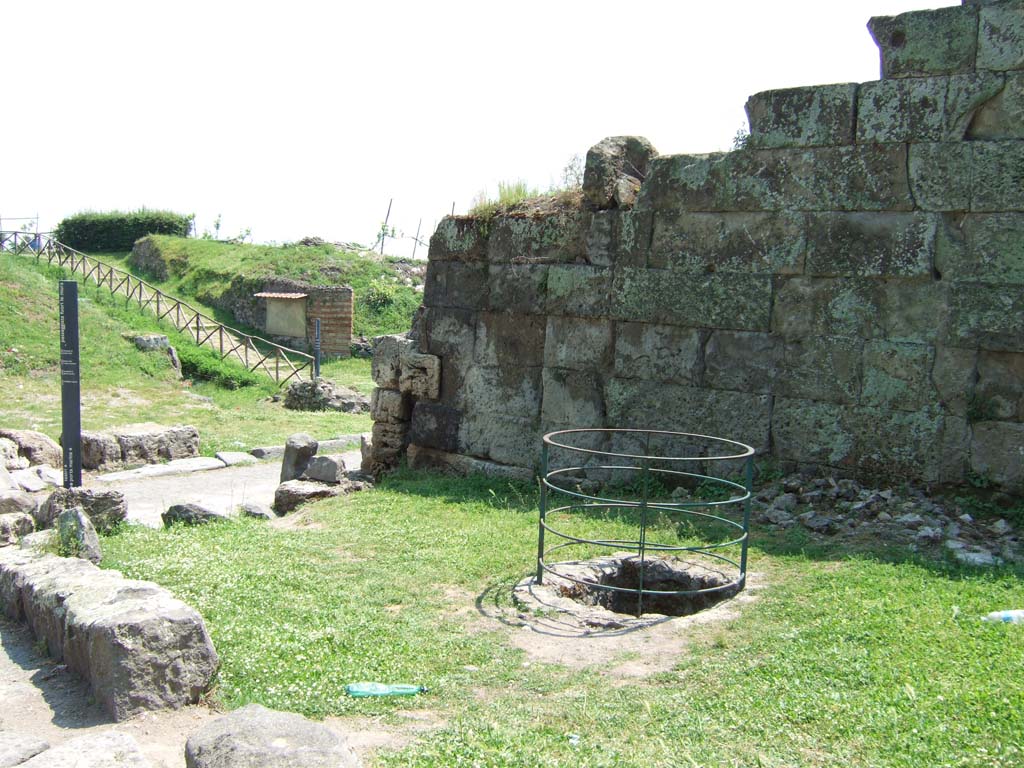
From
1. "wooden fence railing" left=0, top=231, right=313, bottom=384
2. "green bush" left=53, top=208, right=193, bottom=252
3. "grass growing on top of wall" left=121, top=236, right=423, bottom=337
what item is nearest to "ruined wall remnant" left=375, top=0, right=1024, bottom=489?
"wooden fence railing" left=0, top=231, right=313, bottom=384

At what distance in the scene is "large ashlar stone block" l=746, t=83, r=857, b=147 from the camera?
25.6ft

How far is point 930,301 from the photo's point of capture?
7.46 metres

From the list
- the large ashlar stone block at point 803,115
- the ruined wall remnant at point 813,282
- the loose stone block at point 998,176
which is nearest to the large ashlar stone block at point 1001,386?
the ruined wall remnant at point 813,282

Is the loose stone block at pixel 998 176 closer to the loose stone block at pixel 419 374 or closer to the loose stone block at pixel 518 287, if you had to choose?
the loose stone block at pixel 518 287

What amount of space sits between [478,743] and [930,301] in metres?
5.46

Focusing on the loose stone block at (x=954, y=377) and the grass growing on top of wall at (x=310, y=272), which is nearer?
the loose stone block at (x=954, y=377)

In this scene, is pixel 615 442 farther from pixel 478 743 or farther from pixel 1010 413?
pixel 478 743

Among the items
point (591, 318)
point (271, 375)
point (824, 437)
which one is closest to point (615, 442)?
point (591, 318)

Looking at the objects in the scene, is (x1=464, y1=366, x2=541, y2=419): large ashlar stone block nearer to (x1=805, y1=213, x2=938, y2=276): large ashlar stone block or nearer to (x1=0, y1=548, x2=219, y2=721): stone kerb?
(x1=805, y1=213, x2=938, y2=276): large ashlar stone block

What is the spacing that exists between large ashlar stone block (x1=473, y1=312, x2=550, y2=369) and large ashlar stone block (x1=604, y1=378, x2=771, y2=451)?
0.97m

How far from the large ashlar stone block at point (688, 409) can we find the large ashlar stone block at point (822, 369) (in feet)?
0.92

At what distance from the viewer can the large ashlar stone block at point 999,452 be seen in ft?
23.4

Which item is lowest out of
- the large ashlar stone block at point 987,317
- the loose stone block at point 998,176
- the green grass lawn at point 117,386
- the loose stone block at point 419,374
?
the green grass lawn at point 117,386

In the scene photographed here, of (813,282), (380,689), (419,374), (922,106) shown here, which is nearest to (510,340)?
(419,374)
